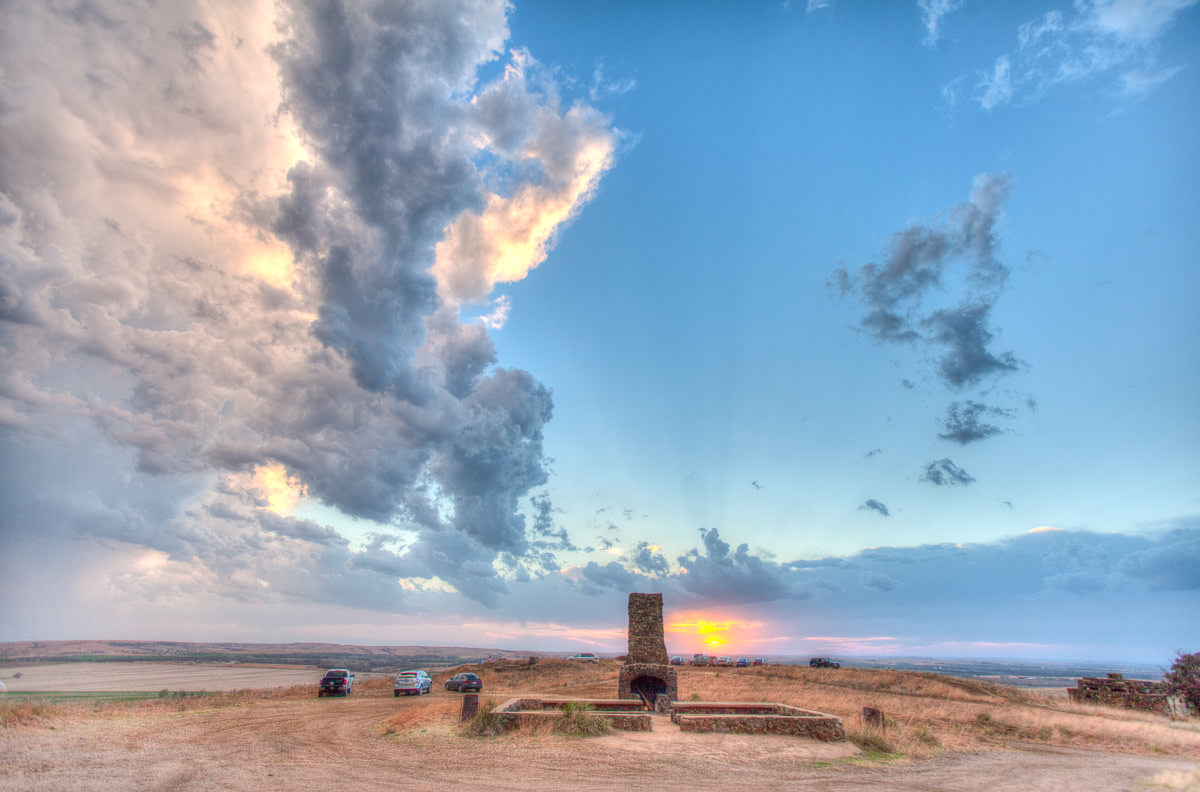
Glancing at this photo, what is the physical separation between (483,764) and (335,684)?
28.2 meters

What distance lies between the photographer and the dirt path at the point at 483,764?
12.0 metres

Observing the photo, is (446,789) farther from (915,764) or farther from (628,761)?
(915,764)

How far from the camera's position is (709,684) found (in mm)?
38344

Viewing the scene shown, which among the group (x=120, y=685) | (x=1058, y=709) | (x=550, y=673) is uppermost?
(x=1058, y=709)

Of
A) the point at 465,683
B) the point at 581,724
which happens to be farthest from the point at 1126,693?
the point at 465,683

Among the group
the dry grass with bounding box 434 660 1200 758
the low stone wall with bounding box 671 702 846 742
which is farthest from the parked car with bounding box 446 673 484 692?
the low stone wall with bounding box 671 702 846 742

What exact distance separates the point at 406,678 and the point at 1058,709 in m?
39.4

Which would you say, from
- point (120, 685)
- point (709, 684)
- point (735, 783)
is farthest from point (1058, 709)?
point (120, 685)

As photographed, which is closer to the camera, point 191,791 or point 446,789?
point 191,791

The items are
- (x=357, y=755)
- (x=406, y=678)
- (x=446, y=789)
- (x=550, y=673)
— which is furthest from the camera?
(x=550, y=673)

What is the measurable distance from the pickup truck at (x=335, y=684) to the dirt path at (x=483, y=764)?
17.4 metres

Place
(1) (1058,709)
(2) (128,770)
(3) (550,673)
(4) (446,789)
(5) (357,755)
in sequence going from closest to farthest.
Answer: (4) (446,789) → (2) (128,770) → (5) (357,755) → (1) (1058,709) → (3) (550,673)

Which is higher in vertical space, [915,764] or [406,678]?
[915,764]

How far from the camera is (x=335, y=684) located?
35594mm
